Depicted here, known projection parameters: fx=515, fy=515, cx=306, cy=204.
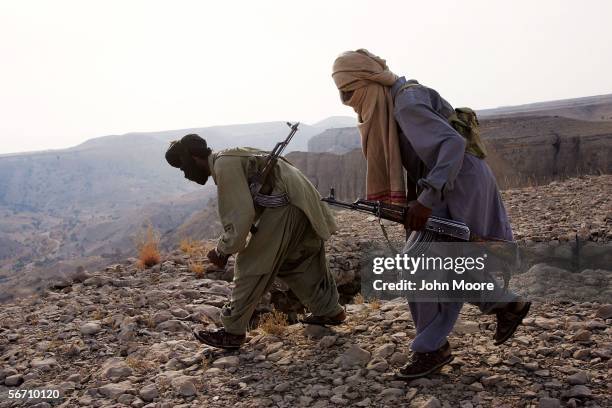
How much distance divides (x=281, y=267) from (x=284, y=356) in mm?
480

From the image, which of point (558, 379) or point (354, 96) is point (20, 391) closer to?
point (354, 96)

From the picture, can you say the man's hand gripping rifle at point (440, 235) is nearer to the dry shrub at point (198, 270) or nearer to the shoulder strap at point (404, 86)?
the shoulder strap at point (404, 86)

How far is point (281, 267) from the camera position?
289 centimetres

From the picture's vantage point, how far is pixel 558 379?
83.7 inches

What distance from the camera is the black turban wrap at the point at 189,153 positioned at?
2.78 m

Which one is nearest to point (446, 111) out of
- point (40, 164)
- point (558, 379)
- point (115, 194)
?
point (558, 379)

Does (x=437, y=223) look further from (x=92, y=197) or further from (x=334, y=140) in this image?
(x=92, y=197)

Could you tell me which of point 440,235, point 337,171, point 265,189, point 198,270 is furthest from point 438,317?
point 337,171

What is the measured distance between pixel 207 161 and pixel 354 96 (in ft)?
3.25

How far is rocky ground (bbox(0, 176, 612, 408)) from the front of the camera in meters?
2.16

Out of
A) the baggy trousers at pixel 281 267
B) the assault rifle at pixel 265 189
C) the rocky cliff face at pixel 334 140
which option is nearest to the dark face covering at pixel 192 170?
the assault rifle at pixel 265 189

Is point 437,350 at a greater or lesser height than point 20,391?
greater

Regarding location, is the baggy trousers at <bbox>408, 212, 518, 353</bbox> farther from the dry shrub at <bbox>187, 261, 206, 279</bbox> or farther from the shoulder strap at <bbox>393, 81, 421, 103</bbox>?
the dry shrub at <bbox>187, 261, 206, 279</bbox>

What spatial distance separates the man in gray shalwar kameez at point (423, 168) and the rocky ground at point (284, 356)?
0.20 m
